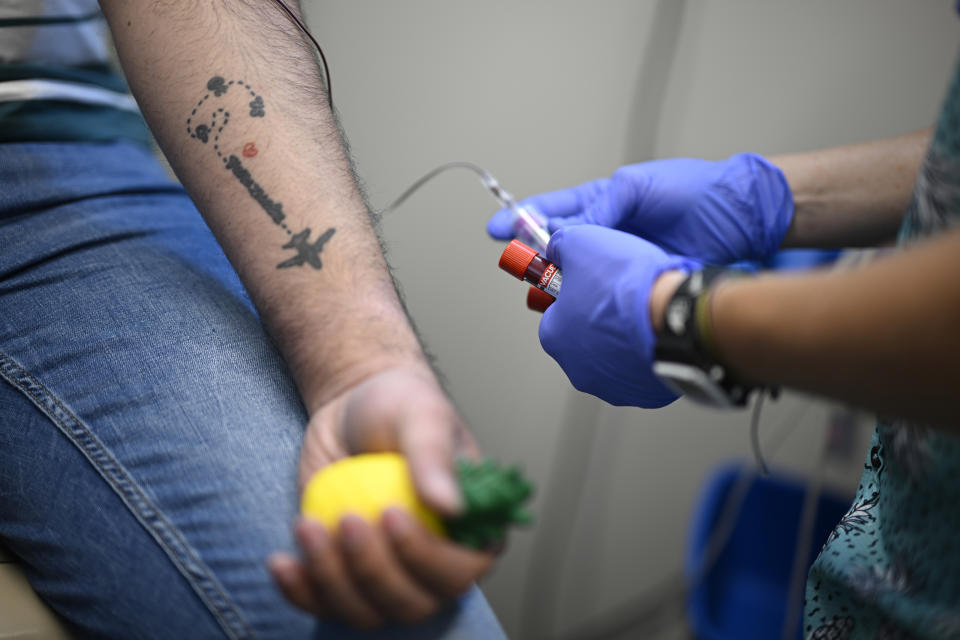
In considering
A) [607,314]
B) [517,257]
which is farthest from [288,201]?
[607,314]

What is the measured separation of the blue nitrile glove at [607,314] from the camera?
0.59 m

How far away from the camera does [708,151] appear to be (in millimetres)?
1098

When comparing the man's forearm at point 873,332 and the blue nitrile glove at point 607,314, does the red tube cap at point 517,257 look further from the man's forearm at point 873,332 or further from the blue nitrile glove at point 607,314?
the man's forearm at point 873,332

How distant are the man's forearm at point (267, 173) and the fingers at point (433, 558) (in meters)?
0.21

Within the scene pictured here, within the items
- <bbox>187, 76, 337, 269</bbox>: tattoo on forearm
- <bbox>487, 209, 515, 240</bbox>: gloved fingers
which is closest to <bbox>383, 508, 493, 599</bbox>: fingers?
<bbox>187, 76, 337, 269</bbox>: tattoo on forearm

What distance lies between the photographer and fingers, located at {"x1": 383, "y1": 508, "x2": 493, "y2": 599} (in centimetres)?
40

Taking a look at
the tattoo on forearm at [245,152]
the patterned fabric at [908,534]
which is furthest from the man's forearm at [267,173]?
the patterned fabric at [908,534]

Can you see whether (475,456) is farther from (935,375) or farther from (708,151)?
(708,151)

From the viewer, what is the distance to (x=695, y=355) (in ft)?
1.62

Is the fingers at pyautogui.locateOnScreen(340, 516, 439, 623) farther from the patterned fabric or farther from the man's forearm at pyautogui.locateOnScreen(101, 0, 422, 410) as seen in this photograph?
the patterned fabric

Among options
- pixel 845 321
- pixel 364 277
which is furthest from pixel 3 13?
pixel 845 321

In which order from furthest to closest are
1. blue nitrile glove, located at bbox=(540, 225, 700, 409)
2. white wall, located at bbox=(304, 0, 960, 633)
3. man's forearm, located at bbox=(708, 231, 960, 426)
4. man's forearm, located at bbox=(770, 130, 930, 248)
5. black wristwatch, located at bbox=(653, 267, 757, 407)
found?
white wall, located at bbox=(304, 0, 960, 633) < man's forearm, located at bbox=(770, 130, 930, 248) < blue nitrile glove, located at bbox=(540, 225, 700, 409) < black wristwatch, located at bbox=(653, 267, 757, 407) < man's forearm, located at bbox=(708, 231, 960, 426)

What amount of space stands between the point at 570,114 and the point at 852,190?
492 millimetres

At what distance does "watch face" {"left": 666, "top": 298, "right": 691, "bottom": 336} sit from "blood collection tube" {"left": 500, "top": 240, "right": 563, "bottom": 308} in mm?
196
